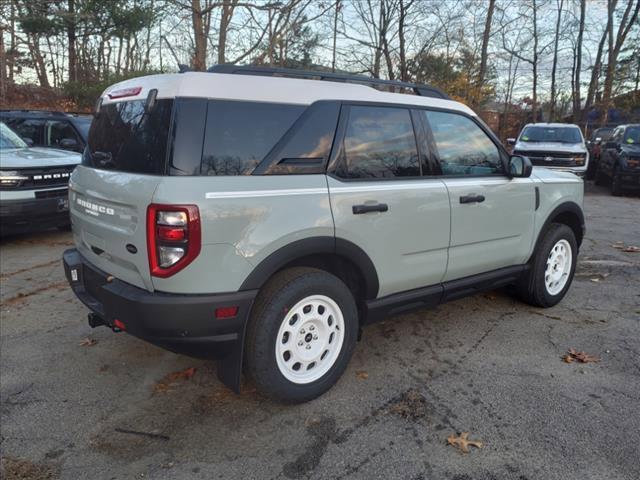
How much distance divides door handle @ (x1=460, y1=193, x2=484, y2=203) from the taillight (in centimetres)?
204

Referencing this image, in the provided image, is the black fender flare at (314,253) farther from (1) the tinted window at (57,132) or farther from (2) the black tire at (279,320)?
(1) the tinted window at (57,132)

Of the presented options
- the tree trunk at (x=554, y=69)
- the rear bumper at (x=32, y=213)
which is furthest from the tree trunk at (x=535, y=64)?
the rear bumper at (x=32, y=213)

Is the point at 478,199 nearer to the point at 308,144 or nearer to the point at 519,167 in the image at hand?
the point at 519,167

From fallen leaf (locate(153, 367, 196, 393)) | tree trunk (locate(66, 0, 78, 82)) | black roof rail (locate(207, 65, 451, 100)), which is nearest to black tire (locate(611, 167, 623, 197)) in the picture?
black roof rail (locate(207, 65, 451, 100))

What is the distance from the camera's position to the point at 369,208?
307 cm

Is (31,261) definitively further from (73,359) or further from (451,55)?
(451,55)

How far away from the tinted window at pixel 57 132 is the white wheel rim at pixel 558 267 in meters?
8.21

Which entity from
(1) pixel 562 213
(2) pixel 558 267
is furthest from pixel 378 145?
(2) pixel 558 267

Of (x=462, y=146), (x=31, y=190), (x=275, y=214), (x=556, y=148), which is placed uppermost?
(x=556, y=148)

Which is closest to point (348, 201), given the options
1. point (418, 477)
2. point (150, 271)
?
point (150, 271)

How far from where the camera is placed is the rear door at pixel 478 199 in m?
3.64

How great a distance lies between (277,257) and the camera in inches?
107

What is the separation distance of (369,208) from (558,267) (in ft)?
8.51

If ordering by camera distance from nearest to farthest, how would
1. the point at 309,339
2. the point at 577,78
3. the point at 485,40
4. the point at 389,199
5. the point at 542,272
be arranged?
1. the point at 309,339
2. the point at 389,199
3. the point at 542,272
4. the point at 485,40
5. the point at 577,78
